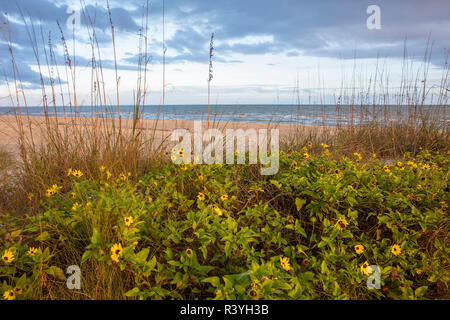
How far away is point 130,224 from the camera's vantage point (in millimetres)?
1338

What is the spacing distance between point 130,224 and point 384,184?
184cm

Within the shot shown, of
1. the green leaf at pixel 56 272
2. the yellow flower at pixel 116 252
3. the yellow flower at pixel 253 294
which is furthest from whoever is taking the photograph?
the green leaf at pixel 56 272

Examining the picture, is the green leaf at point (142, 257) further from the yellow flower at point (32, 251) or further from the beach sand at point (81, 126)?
the beach sand at point (81, 126)

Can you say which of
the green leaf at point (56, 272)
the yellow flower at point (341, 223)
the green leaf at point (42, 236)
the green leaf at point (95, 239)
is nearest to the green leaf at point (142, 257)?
the green leaf at point (95, 239)

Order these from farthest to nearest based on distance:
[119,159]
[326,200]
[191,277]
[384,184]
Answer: [119,159] → [384,184] → [326,200] → [191,277]

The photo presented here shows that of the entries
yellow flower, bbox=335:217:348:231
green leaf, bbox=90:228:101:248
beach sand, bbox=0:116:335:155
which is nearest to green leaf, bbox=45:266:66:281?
green leaf, bbox=90:228:101:248

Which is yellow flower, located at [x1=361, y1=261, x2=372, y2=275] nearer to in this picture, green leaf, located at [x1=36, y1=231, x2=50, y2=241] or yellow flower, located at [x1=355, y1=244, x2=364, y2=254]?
yellow flower, located at [x1=355, y1=244, x2=364, y2=254]

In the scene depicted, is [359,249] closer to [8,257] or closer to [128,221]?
[128,221]

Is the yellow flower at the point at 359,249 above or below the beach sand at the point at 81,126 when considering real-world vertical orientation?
below

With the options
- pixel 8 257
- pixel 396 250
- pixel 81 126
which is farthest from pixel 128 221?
pixel 81 126

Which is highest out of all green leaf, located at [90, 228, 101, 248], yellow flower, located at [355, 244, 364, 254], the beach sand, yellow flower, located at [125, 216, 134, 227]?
the beach sand

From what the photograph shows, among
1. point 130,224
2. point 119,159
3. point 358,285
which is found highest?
point 119,159
